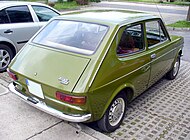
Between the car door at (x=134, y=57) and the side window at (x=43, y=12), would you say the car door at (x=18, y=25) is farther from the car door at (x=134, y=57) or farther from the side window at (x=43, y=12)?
the car door at (x=134, y=57)

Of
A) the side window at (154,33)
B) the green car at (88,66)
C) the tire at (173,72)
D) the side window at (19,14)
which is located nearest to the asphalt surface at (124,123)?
the green car at (88,66)

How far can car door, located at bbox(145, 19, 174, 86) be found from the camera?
12.5 feet

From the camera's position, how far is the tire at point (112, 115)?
304 centimetres

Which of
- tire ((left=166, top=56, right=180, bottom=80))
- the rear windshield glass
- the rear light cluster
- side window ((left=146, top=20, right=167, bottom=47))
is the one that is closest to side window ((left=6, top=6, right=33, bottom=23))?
the rear windshield glass

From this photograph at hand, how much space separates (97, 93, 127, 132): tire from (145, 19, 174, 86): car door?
3.05 ft

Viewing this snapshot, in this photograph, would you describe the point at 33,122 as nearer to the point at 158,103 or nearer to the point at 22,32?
the point at 158,103

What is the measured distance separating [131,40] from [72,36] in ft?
2.93

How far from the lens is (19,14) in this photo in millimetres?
5305

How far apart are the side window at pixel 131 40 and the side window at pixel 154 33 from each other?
0.25m

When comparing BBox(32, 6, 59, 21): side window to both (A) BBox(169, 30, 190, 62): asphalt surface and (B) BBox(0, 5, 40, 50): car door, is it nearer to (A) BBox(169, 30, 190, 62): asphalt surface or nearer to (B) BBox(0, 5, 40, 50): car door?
(B) BBox(0, 5, 40, 50): car door

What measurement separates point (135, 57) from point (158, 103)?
4.22 feet

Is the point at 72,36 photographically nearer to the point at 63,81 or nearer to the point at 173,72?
the point at 63,81

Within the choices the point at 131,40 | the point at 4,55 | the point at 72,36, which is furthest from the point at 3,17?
the point at 131,40

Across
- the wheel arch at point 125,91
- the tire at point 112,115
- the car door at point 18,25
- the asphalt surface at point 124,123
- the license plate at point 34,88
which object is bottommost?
the asphalt surface at point 124,123
